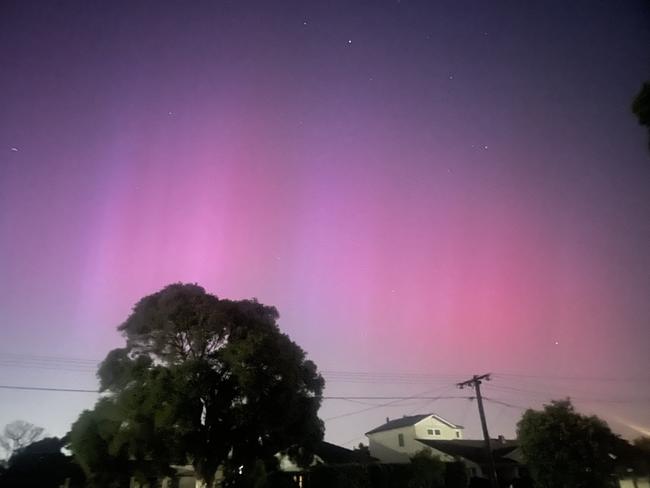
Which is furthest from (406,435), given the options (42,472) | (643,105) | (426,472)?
(643,105)

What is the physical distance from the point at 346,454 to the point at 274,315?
75.8 ft

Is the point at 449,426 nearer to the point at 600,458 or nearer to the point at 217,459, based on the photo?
the point at 600,458

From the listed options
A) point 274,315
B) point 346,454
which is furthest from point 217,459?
point 346,454

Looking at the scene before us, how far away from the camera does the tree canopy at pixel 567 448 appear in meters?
31.6

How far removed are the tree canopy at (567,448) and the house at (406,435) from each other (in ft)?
79.4

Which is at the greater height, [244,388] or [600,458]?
[244,388]

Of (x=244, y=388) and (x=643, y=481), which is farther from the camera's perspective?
(x=643, y=481)

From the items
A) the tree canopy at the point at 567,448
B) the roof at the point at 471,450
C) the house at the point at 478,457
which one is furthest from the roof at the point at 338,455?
the tree canopy at the point at 567,448

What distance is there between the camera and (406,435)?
58.7m

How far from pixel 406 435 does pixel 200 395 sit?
1550 inches

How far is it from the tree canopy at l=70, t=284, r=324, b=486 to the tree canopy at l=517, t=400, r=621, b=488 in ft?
55.5

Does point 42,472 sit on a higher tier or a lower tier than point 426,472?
higher

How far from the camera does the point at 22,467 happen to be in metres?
41.1

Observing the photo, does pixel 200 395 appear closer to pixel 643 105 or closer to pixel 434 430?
pixel 643 105
